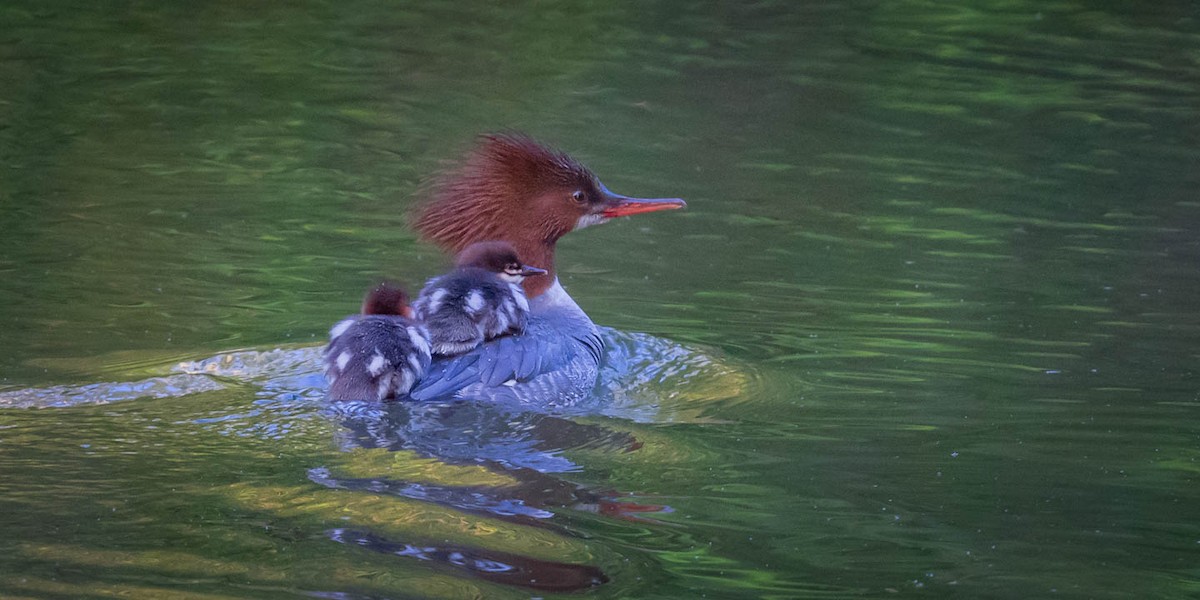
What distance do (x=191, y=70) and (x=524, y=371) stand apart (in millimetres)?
7485

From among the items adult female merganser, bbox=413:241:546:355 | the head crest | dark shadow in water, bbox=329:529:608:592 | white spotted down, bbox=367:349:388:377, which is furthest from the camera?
the head crest

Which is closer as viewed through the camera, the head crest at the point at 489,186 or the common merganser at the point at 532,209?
the common merganser at the point at 532,209

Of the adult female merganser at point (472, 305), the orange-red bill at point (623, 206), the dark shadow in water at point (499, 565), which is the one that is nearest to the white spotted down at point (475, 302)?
the adult female merganser at point (472, 305)

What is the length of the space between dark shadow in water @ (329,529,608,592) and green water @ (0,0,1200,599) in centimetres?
2

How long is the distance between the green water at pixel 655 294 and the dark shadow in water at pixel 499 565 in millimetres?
24

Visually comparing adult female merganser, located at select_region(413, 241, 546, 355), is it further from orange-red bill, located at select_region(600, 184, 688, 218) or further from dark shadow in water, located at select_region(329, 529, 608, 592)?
dark shadow in water, located at select_region(329, 529, 608, 592)

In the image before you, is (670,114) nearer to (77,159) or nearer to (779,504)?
(77,159)

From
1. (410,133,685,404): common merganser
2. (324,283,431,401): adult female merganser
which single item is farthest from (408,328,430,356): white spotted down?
(410,133,685,404): common merganser

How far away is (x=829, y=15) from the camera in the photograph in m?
15.9

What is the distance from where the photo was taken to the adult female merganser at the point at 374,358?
625 centimetres

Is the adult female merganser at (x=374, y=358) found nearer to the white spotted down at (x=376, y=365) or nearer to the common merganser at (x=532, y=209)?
the white spotted down at (x=376, y=365)

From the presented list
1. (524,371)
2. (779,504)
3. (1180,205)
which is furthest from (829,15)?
(779,504)

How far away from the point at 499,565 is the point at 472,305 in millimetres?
2071

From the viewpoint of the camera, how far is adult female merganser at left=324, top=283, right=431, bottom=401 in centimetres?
625
